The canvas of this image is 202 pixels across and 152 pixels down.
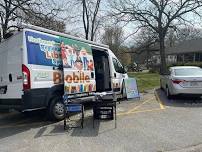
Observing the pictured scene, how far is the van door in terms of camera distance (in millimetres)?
9773

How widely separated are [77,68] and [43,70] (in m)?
1.50

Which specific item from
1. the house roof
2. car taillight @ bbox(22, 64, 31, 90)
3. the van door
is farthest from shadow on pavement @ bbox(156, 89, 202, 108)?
the house roof

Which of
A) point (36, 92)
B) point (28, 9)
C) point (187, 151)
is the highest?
point (28, 9)

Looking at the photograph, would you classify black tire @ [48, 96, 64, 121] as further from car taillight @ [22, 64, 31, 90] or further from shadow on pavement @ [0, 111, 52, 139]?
car taillight @ [22, 64, 31, 90]

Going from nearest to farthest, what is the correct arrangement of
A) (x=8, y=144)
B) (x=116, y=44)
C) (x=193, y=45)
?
(x=8, y=144) → (x=193, y=45) → (x=116, y=44)

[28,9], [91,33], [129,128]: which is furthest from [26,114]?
[91,33]

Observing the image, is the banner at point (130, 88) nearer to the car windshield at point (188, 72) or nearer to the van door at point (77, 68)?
the car windshield at point (188, 72)

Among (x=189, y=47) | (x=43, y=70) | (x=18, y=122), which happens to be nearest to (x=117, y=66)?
(x=43, y=70)

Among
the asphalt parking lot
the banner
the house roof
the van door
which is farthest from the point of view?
the house roof

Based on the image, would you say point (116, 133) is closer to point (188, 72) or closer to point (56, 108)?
point (56, 108)

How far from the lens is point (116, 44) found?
60.0 metres

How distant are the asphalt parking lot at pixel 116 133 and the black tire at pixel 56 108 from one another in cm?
26

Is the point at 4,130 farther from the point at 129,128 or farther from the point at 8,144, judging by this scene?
the point at 129,128

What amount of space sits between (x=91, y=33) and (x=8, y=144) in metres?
26.4
